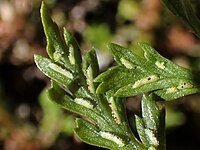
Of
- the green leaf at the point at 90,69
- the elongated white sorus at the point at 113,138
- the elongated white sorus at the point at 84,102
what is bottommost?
the elongated white sorus at the point at 113,138

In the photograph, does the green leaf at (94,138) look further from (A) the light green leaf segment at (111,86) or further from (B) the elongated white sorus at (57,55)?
(B) the elongated white sorus at (57,55)

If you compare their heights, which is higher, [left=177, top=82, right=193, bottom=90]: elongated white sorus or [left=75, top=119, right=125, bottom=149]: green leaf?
[left=177, top=82, right=193, bottom=90]: elongated white sorus

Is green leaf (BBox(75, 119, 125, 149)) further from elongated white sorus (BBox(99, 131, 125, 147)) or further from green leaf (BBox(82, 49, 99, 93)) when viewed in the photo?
green leaf (BBox(82, 49, 99, 93))

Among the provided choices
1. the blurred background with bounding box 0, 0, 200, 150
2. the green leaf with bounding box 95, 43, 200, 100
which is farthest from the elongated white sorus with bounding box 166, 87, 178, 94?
the blurred background with bounding box 0, 0, 200, 150

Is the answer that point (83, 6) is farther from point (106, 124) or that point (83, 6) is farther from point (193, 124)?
point (106, 124)

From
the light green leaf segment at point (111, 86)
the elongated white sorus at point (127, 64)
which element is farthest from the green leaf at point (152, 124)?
the elongated white sorus at point (127, 64)

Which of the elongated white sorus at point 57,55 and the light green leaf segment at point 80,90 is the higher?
the elongated white sorus at point 57,55

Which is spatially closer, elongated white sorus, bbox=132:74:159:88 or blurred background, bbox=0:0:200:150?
elongated white sorus, bbox=132:74:159:88
